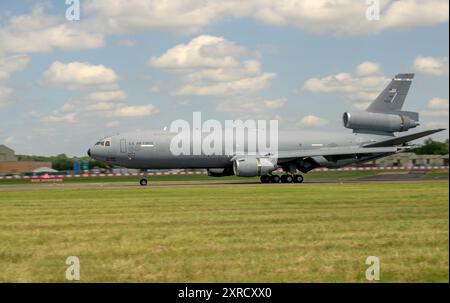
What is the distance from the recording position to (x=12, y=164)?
125938 millimetres

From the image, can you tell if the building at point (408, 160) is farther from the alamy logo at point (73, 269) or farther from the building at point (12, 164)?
the alamy logo at point (73, 269)

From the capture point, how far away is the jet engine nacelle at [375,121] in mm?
50438

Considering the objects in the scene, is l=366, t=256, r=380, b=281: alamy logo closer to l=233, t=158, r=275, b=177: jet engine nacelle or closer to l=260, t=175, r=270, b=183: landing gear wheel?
l=233, t=158, r=275, b=177: jet engine nacelle

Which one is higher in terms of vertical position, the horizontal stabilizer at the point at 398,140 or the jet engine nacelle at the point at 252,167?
the horizontal stabilizer at the point at 398,140

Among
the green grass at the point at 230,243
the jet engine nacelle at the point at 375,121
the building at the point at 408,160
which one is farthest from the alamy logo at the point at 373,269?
the building at the point at 408,160

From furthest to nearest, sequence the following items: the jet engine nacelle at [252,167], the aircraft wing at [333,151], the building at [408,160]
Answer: the building at [408,160]
the aircraft wing at [333,151]
the jet engine nacelle at [252,167]

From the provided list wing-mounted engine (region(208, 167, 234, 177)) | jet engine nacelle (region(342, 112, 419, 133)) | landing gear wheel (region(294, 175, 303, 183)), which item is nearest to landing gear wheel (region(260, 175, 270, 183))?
landing gear wheel (region(294, 175, 303, 183))

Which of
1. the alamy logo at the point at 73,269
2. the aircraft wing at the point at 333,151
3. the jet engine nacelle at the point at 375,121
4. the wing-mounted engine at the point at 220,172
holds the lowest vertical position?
the alamy logo at the point at 73,269

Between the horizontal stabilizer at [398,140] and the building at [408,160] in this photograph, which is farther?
the building at [408,160]

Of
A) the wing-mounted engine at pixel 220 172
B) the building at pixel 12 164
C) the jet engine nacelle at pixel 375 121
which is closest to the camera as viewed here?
the wing-mounted engine at pixel 220 172

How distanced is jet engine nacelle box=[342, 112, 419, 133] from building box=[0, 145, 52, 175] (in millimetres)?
86811

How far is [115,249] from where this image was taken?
1264cm
